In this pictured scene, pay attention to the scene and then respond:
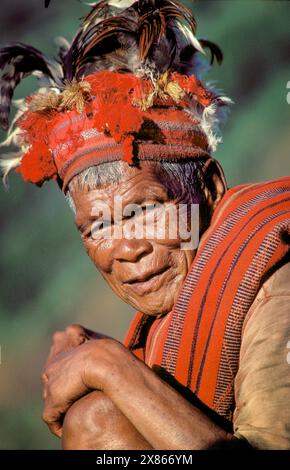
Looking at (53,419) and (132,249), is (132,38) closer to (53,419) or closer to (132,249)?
(132,249)

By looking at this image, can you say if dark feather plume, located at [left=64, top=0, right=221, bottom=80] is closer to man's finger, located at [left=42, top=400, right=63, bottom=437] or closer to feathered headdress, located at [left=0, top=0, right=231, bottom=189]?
feathered headdress, located at [left=0, top=0, right=231, bottom=189]

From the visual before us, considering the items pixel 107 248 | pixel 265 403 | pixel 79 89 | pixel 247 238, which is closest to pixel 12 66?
pixel 79 89

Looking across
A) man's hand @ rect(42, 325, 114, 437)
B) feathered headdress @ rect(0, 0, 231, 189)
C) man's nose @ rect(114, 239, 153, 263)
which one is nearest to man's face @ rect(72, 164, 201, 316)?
man's nose @ rect(114, 239, 153, 263)

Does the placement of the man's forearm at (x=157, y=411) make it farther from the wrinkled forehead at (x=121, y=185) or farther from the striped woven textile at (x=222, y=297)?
the wrinkled forehead at (x=121, y=185)

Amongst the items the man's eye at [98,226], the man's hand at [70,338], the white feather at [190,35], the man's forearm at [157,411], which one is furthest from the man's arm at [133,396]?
the white feather at [190,35]

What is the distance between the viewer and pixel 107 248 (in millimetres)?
2875

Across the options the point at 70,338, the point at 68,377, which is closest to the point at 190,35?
the point at 70,338

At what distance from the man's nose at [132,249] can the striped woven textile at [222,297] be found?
7.4 inches

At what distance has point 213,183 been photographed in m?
3.06

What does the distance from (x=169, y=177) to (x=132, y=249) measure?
32 centimetres

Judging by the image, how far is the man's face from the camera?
280cm

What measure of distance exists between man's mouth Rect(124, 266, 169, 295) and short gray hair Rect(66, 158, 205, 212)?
285mm
